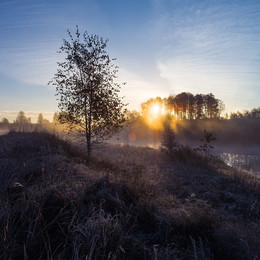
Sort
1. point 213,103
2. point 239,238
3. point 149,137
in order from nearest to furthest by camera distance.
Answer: point 239,238, point 149,137, point 213,103

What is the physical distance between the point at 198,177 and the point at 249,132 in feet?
129

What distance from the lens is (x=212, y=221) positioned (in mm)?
3803

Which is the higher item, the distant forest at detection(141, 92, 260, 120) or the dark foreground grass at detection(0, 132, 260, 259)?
the distant forest at detection(141, 92, 260, 120)

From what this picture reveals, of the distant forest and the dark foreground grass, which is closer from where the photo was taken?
the dark foreground grass

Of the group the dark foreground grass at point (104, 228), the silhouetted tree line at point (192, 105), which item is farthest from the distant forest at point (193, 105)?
the dark foreground grass at point (104, 228)

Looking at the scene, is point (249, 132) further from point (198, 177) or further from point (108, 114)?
point (108, 114)

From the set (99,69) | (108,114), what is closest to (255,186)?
(108,114)

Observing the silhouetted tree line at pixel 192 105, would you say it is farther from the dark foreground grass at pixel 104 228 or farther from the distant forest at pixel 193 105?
the dark foreground grass at pixel 104 228

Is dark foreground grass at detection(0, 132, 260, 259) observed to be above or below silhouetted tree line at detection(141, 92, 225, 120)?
below

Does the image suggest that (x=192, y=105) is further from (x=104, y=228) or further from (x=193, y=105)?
(x=104, y=228)

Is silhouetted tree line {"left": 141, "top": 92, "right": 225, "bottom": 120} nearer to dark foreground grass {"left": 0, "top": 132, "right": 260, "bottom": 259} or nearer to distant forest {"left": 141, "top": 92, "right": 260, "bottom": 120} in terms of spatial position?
distant forest {"left": 141, "top": 92, "right": 260, "bottom": 120}

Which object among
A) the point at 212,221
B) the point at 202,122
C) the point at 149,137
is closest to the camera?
the point at 212,221

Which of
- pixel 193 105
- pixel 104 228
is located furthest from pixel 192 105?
pixel 104 228

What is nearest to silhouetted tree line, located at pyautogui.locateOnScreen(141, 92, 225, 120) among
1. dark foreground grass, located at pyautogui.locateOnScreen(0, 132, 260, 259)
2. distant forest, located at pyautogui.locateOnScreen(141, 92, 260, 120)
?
distant forest, located at pyautogui.locateOnScreen(141, 92, 260, 120)
